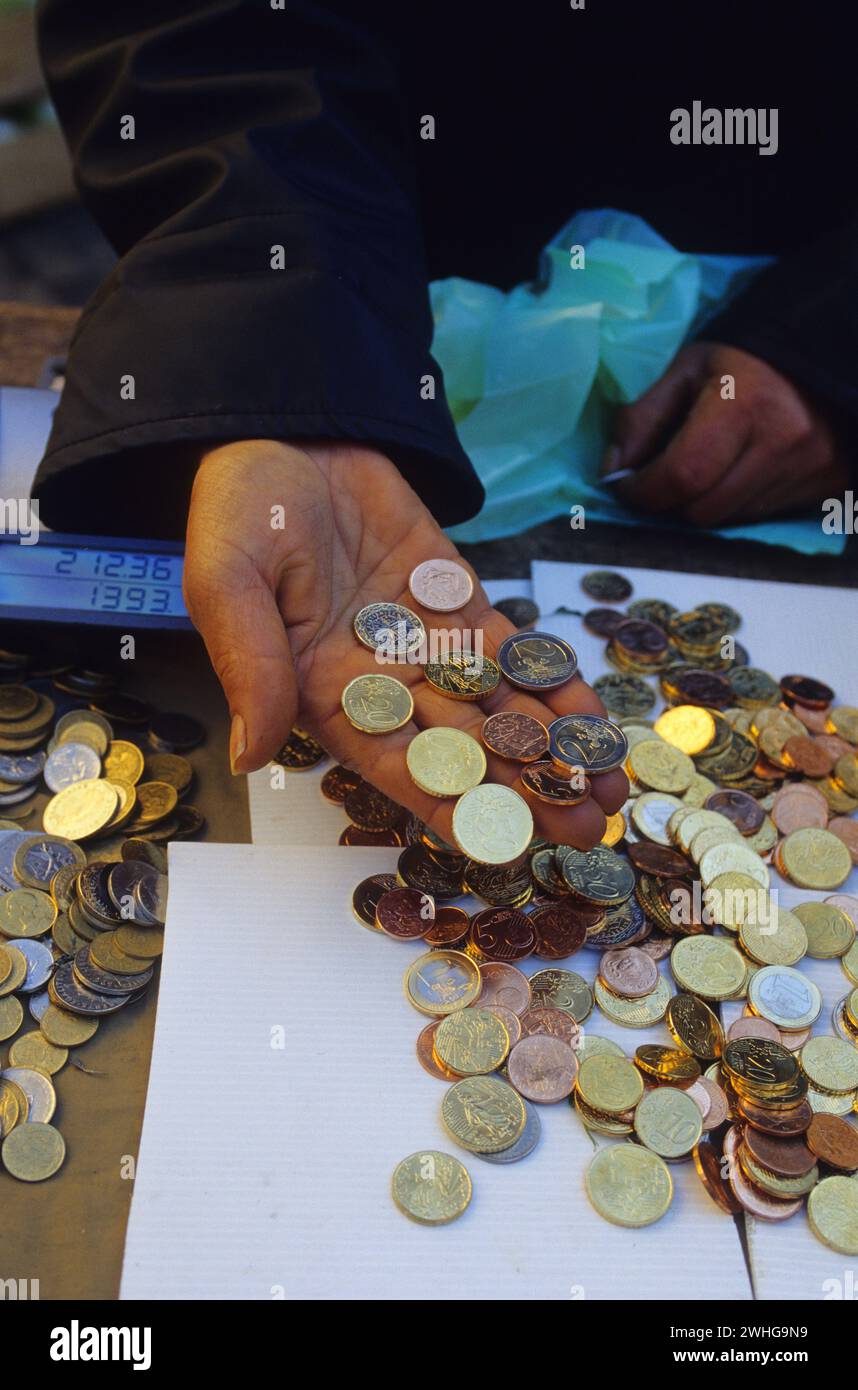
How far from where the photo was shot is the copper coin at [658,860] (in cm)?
170

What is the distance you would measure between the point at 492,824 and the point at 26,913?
751 mm

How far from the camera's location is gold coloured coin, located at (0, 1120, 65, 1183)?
1.36 m

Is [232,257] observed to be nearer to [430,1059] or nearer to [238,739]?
[238,739]

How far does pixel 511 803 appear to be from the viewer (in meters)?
1.54

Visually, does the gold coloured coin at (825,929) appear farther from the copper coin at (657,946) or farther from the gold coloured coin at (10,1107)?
the gold coloured coin at (10,1107)

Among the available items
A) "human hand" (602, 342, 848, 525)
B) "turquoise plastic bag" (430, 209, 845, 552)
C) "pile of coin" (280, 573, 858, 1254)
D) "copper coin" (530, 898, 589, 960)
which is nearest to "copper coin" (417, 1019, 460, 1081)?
"pile of coin" (280, 573, 858, 1254)

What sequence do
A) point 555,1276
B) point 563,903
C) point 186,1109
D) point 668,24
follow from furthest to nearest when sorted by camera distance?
point 668,24 → point 563,903 → point 186,1109 → point 555,1276

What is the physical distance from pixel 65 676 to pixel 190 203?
2.96 feet

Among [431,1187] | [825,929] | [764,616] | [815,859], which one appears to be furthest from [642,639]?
[431,1187]

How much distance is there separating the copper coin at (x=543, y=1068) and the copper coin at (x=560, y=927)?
0.14m

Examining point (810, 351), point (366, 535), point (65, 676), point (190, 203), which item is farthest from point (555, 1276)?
point (810, 351)

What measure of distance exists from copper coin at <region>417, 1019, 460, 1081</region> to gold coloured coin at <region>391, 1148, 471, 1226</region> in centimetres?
11

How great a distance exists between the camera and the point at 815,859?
178 cm

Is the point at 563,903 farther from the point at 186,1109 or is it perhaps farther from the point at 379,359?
the point at 379,359
